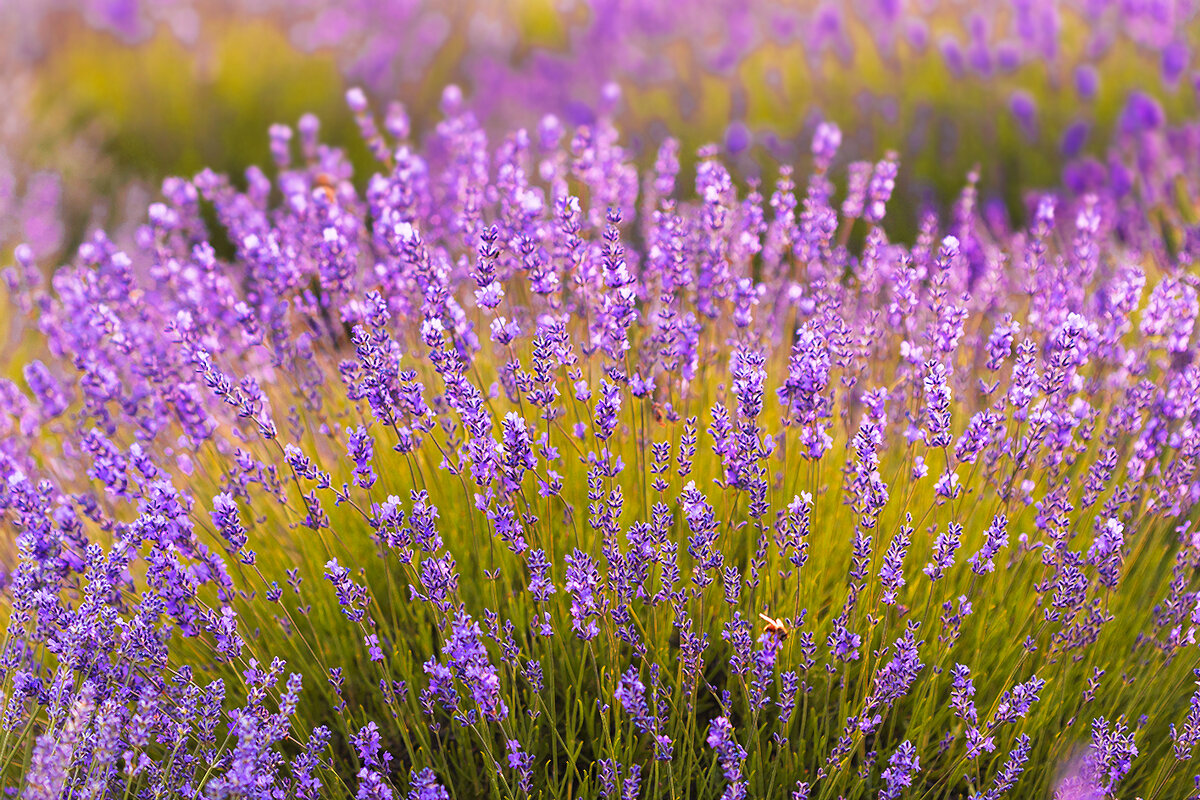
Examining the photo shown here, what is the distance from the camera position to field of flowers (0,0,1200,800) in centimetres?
192

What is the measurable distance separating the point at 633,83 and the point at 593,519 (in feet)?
19.3

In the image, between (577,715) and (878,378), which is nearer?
(577,715)

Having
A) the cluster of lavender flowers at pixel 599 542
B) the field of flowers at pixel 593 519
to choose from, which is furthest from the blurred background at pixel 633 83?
the cluster of lavender flowers at pixel 599 542

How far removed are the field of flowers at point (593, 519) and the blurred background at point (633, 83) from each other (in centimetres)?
275

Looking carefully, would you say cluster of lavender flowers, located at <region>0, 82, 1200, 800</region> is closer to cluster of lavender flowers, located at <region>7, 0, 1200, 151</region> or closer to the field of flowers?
the field of flowers

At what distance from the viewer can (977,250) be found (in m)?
4.63

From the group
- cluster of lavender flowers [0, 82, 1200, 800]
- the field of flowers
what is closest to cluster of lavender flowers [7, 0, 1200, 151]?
the field of flowers

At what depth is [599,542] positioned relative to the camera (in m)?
2.35

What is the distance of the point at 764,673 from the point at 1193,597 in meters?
0.91

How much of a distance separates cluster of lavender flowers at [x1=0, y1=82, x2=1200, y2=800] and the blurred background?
320 centimetres

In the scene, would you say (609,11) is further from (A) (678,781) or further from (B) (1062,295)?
(A) (678,781)

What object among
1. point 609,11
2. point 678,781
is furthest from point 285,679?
point 609,11

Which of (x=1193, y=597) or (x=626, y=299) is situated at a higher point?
(x=626, y=299)

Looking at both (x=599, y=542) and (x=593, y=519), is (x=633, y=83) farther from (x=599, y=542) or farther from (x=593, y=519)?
(x=593, y=519)
